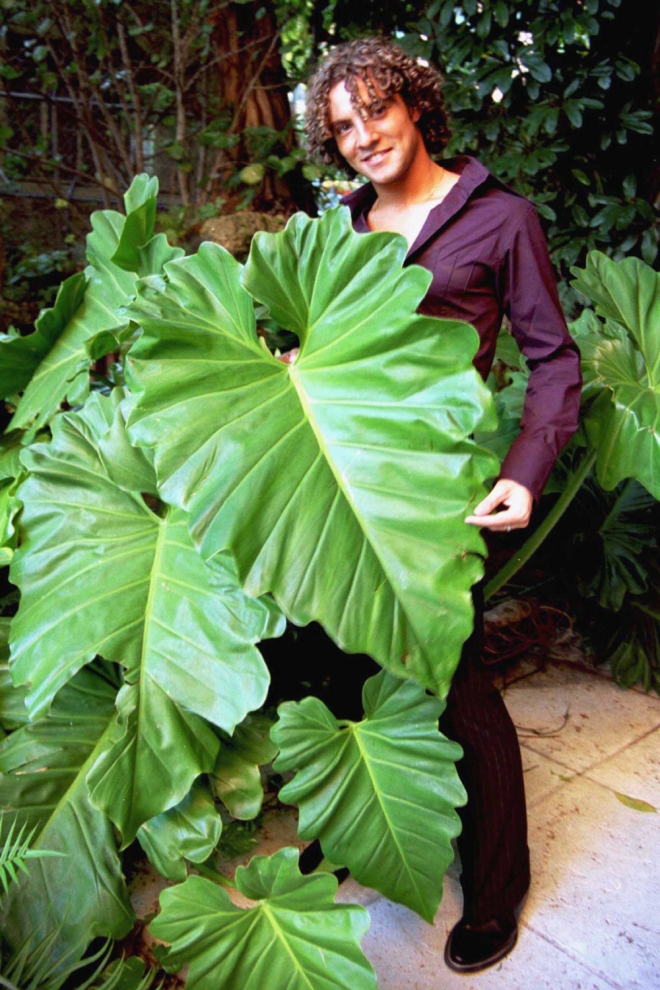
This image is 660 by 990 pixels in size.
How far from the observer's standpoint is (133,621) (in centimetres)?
134

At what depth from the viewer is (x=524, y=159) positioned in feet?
9.48

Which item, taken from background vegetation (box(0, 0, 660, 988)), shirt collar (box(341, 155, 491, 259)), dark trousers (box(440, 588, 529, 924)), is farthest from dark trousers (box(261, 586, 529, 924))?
shirt collar (box(341, 155, 491, 259))

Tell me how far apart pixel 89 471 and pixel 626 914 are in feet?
4.28

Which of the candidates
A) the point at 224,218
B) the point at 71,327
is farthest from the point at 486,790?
the point at 224,218

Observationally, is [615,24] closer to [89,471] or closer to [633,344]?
[633,344]

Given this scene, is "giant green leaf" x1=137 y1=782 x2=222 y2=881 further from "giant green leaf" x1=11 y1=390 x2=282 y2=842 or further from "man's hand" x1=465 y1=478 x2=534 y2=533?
"man's hand" x1=465 y1=478 x2=534 y2=533

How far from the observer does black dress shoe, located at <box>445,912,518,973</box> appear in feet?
4.76

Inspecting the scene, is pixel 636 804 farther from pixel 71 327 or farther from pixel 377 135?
pixel 71 327

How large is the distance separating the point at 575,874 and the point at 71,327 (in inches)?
61.7

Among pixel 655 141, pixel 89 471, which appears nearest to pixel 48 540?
pixel 89 471

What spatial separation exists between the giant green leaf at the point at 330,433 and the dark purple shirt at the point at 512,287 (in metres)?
0.16

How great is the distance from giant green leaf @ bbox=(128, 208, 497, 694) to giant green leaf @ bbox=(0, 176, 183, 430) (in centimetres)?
53

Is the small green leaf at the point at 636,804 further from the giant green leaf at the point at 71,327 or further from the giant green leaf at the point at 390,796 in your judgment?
the giant green leaf at the point at 71,327

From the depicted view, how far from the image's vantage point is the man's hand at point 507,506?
3.67 feet
